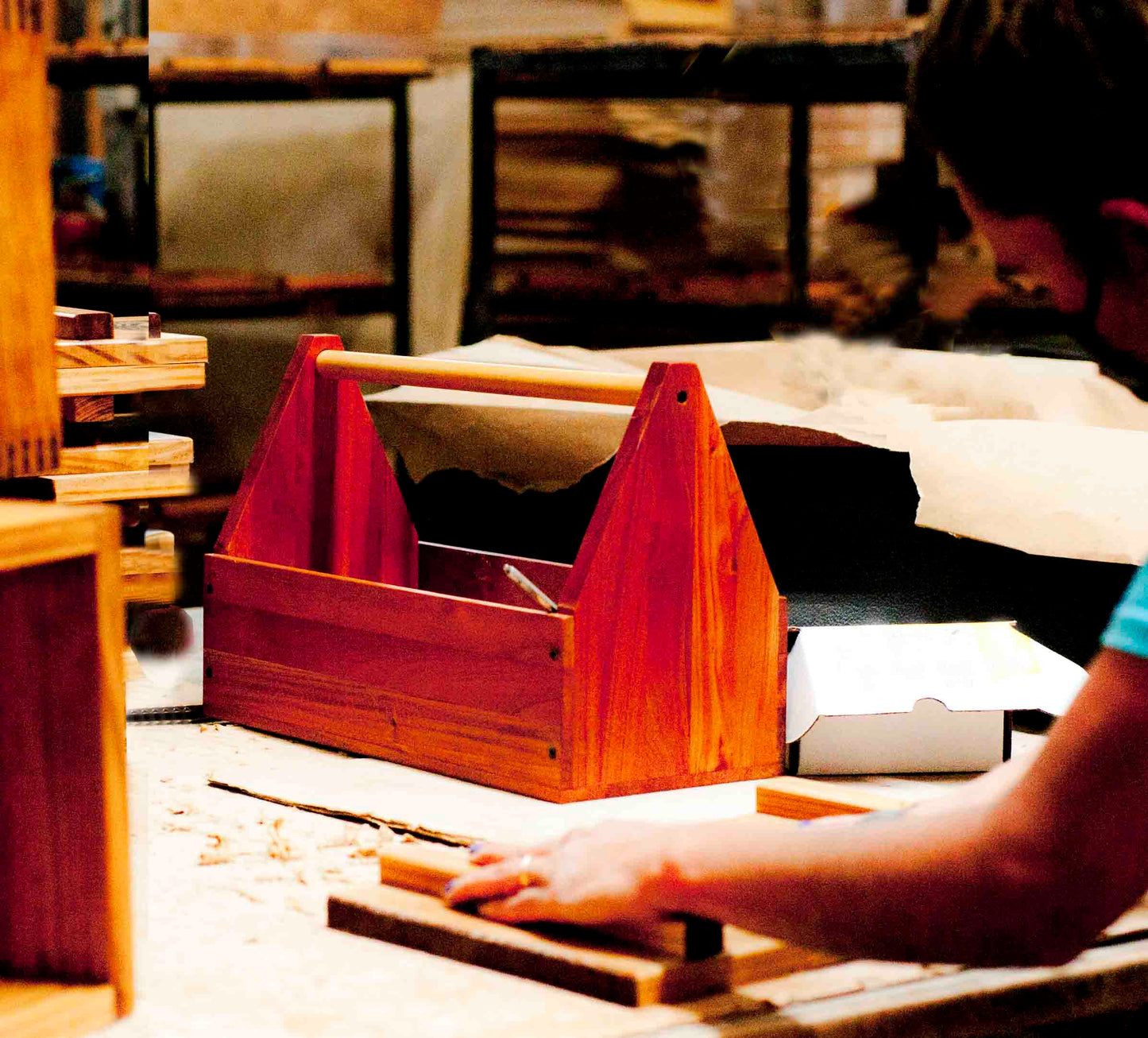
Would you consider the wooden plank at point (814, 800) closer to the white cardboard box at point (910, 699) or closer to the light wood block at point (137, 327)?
the white cardboard box at point (910, 699)

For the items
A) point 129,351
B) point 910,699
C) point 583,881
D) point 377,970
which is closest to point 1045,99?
point 583,881

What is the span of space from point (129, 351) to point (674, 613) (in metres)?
0.54

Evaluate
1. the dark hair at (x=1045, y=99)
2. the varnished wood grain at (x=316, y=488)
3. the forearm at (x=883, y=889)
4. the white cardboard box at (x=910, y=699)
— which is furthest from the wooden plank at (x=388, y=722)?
the dark hair at (x=1045, y=99)

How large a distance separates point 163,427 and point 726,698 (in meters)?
2.13

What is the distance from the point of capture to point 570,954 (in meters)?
0.89

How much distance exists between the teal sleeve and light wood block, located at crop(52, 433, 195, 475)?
1.00 meters

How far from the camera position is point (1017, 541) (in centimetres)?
152

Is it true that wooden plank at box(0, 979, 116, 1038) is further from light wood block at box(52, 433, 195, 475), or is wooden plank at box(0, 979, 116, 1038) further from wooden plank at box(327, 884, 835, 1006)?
light wood block at box(52, 433, 195, 475)

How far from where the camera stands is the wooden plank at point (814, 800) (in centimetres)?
112

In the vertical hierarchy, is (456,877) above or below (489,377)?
below

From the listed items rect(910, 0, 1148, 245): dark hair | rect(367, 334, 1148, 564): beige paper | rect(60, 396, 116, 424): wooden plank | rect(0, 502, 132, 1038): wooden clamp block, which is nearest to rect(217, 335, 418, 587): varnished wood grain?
rect(60, 396, 116, 424): wooden plank

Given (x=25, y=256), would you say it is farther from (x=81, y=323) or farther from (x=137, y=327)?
(x=137, y=327)

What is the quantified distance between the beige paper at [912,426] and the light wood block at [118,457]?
475mm

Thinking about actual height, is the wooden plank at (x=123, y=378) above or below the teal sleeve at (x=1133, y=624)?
above
